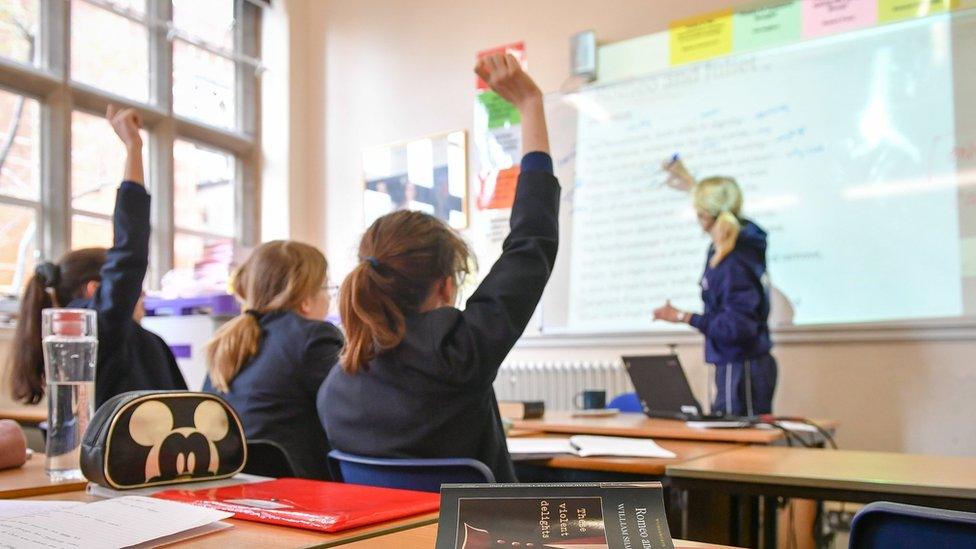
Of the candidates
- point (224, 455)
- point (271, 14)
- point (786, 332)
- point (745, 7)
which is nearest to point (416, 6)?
point (271, 14)

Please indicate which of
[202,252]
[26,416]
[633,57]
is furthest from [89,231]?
[633,57]

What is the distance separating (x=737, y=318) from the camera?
3.30 metres

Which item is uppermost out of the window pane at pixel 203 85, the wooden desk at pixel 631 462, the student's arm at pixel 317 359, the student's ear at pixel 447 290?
the window pane at pixel 203 85

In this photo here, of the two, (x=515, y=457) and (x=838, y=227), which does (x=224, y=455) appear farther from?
(x=838, y=227)

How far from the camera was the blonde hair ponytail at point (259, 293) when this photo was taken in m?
1.94

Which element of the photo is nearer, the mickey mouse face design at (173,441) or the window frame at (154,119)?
the mickey mouse face design at (173,441)

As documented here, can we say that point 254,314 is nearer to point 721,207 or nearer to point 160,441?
point 160,441

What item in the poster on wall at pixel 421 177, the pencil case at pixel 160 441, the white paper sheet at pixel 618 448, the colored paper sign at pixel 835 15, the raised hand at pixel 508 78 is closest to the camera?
the pencil case at pixel 160 441

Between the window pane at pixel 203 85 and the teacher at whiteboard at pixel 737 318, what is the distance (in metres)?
3.47

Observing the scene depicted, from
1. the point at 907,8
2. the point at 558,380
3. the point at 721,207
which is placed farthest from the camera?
A: the point at 558,380

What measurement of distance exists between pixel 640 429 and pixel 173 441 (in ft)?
4.76

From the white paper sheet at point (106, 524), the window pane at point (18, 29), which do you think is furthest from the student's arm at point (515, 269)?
the window pane at point (18, 29)

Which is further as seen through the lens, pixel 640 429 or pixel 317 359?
pixel 640 429

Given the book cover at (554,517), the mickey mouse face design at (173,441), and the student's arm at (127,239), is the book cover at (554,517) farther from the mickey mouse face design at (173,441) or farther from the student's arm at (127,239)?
the student's arm at (127,239)
